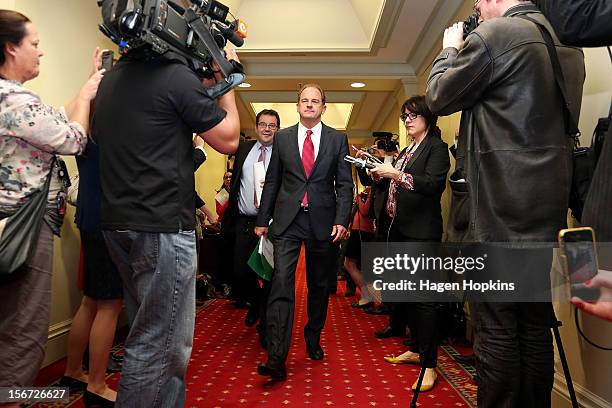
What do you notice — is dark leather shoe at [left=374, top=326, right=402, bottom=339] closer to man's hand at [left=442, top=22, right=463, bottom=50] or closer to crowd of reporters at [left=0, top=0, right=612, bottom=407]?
crowd of reporters at [left=0, top=0, right=612, bottom=407]

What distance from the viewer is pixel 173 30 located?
4.08 ft

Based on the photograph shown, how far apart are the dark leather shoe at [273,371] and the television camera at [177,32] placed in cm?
144

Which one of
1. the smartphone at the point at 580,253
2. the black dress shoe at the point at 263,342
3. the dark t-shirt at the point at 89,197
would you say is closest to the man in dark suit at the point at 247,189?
the black dress shoe at the point at 263,342

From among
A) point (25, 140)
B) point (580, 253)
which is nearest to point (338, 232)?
point (25, 140)

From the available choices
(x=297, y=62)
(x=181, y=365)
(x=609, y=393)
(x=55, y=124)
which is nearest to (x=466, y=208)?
(x=609, y=393)

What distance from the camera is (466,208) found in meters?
2.52

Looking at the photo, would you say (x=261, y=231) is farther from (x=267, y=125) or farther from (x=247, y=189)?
(x=267, y=125)

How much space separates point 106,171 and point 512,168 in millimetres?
1149

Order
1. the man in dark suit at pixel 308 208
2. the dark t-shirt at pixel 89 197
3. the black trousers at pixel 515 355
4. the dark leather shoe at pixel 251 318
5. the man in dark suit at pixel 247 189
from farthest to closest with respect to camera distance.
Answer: the dark leather shoe at pixel 251 318 → the man in dark suit at pixel 247 189 → the man in dark suit at pixel 308 208 → the dark t-shirt at pixel 89 197 → the black trousers at pixel 515 355

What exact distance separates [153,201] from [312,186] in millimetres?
1366

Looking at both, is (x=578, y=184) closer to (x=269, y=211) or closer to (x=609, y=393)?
(x=609, y=393)

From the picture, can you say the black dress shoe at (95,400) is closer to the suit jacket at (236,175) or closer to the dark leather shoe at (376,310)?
the suit jacket at (236,175)

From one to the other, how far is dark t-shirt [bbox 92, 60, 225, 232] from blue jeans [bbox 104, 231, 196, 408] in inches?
1.8

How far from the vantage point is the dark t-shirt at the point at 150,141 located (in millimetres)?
1246
